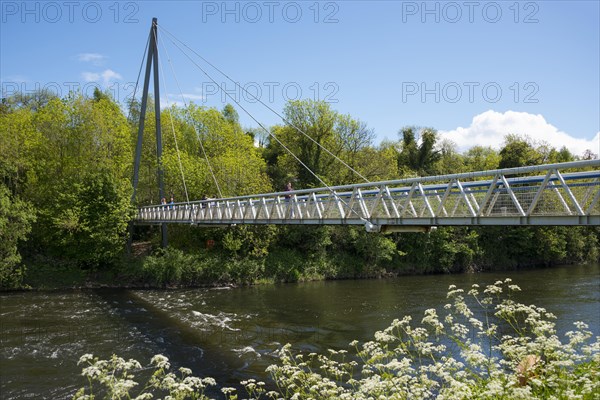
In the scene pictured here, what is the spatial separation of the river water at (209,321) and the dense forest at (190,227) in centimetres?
241

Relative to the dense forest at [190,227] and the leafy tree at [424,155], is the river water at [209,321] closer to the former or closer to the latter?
the dense forest at [190,227]

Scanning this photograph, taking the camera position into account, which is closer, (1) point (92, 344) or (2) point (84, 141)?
(1) point (92, 344)

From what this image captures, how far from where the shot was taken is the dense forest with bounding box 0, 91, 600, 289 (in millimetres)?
26047

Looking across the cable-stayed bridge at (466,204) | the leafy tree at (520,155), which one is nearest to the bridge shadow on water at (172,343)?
→ the cable-stayed bridge at (466,204)

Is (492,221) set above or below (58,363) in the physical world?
above

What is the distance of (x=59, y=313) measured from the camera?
18.1m

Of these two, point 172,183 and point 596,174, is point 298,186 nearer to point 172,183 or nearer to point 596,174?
point 172,183

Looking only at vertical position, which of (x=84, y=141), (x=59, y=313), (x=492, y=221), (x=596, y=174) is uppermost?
(x=84, y=141)

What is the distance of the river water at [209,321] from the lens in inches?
464

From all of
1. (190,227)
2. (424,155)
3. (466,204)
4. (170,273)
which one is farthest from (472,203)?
(424,155)

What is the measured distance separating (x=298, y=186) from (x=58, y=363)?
2585 centimetres

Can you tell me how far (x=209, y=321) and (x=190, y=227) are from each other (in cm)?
1246

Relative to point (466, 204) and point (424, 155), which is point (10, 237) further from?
point (424, 155)

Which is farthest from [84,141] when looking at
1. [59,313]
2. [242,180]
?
[59,313]
